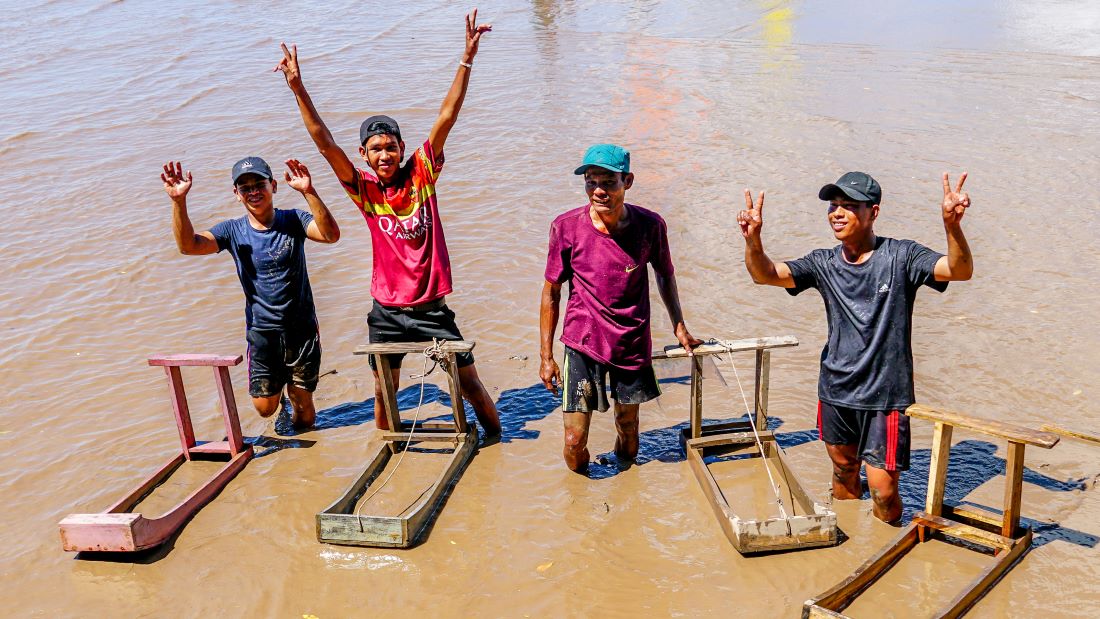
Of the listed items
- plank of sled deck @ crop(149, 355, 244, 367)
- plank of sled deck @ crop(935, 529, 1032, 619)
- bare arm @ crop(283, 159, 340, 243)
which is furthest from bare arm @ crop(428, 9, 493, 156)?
plank of sled deck @ crop(935, 529, 1032, 619)

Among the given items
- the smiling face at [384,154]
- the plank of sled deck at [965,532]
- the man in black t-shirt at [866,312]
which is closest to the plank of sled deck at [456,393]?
the smiling face at [384,154]

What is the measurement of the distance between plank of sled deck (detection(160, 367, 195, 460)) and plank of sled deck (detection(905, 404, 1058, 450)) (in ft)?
13.0

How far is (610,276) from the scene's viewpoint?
4.79 m

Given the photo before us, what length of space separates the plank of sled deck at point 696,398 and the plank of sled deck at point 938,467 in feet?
4.24

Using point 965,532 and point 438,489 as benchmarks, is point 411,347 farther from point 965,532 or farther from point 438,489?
point 965,532

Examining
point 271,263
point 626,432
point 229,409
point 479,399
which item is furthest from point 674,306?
point 229,409

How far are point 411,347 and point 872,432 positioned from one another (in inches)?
97.9

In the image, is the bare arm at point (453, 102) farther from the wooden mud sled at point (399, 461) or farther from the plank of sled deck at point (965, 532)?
the plank of sled deck at point (965, 532)

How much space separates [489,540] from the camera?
471cm

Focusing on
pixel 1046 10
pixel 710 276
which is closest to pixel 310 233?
pixel 710 276

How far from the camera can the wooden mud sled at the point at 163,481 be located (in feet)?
14.5

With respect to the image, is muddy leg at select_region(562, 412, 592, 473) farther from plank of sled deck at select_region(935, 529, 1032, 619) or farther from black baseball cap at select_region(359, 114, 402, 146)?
plank of sled deck at select_region(935, 529, 1032, 619)

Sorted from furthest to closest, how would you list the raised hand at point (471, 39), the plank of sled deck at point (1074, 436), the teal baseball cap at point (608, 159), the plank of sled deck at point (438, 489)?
the raised hand at point (471, 39), the plank of sled deck at point (438, 489), the teal baseball cap at point (608, 159), the plank of sled deck at point (1074, 436)

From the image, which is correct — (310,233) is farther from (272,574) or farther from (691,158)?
(691,158)
